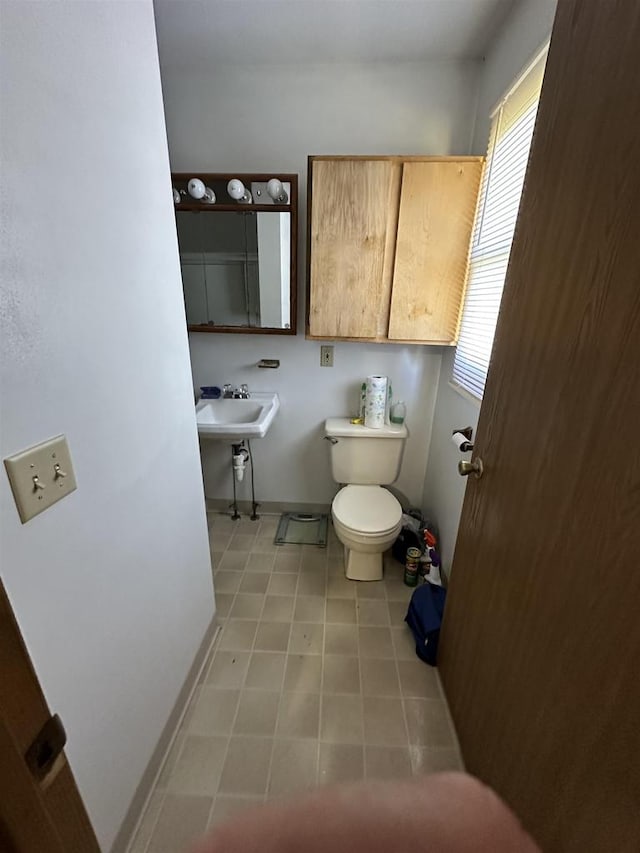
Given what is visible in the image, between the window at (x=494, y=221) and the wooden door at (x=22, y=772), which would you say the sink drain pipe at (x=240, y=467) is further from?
the wooden door at (x=22, y=772)

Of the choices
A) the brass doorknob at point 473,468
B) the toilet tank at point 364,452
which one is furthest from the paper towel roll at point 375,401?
Result: the brass doorknob at point 473,468

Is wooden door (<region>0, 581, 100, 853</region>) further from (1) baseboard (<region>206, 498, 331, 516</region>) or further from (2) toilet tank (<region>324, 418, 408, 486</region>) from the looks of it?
(1) baseboard (<region>206, 498, 331, 516</region>)

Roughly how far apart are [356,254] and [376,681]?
182 cm

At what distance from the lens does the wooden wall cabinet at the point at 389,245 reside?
150 cm

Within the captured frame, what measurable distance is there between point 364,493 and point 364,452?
0.23m

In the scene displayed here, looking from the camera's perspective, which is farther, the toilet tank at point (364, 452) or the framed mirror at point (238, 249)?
the toilet tank at point (364, 452)

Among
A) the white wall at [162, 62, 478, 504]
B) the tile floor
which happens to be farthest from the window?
the tile floor

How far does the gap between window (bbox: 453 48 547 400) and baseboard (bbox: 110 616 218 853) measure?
1510 mm

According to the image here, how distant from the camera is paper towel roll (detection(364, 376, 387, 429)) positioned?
73.6 inches

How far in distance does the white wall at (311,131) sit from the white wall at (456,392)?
0.36 feet

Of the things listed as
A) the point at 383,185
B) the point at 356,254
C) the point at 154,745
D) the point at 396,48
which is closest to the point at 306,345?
the point at 356,254

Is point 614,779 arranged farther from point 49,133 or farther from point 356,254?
point 356,254

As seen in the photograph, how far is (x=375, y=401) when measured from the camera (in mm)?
1892

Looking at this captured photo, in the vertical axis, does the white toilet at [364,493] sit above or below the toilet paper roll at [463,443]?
below
